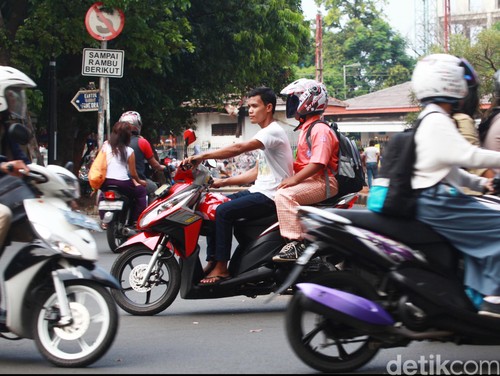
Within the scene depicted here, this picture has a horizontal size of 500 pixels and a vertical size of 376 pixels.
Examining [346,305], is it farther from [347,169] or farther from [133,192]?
[133,192]

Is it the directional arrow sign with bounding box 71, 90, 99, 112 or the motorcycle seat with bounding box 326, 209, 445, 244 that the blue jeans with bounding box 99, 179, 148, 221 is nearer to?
the directional arrow sign with bounding box 71, 90, 99, 112

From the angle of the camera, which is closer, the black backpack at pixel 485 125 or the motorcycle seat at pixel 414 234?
the motorcycle seat at pixel 414 234

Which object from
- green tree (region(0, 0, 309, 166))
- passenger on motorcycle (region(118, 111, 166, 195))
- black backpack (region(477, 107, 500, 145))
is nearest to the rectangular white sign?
green tree (region(0, 0, 309, 166))

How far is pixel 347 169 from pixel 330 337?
2.84m

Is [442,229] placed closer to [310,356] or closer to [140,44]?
[310,356]

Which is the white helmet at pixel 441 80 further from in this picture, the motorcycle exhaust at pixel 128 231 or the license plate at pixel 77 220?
the motorcycle exhaust at pixel 128 231

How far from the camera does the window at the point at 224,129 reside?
5584 centimetres

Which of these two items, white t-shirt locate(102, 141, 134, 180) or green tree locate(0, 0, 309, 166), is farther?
green tree locate(0, 0, 309, 166)

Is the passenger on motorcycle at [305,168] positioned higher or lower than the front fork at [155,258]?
higher

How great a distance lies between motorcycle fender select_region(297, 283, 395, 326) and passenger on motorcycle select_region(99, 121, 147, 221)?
23.9 ft

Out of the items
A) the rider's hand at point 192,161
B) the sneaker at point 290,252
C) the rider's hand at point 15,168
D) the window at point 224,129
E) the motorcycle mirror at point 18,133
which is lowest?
the sneaker at point 290,252

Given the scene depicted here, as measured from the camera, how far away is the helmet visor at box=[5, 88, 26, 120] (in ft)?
20.4

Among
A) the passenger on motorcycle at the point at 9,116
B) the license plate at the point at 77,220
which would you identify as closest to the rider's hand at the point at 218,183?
the passenger on motorcycle at the point at 9,116

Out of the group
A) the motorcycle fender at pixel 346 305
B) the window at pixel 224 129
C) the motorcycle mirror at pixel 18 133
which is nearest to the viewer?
the motorcycle fender at pixel 346 305
